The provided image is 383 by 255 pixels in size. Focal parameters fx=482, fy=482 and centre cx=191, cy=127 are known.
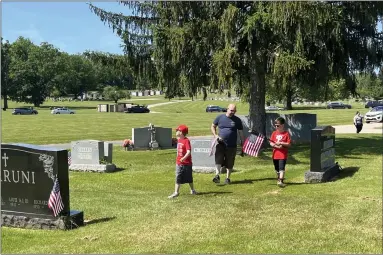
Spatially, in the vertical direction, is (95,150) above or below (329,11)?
below

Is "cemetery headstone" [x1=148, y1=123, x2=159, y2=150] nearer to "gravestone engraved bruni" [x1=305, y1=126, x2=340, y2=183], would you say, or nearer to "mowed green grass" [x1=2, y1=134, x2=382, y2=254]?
"mowed green grass" [x1=2, y1=134, x2=382, y2=254]

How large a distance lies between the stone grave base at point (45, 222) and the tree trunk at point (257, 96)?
1005 cm

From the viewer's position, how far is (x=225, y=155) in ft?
35.6

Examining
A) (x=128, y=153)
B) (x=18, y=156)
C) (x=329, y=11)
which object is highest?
(x=329, y=11)

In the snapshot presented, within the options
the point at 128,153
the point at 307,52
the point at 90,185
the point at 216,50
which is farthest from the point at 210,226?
the point at 128,153

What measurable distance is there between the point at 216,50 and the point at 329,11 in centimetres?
365

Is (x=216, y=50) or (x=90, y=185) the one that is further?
(x=216, y=50)

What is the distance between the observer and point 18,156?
7645mm

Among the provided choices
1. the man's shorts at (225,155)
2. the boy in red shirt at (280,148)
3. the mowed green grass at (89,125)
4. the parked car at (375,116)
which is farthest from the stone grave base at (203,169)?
the parked car at (375,116)

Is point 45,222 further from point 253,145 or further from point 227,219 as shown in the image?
point 253,145

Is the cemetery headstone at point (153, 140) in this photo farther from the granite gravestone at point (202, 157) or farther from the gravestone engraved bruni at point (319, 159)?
the gravestone engraved bruni at point (319, 159)

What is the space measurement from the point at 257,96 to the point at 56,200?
444 inches

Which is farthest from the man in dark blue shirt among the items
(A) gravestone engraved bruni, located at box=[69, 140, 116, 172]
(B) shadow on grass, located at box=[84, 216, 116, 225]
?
(A) gravestone engraved bruni, located at box=[69, 140, 116, 172]

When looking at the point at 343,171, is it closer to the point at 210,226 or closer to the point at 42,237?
the point at 210,226
